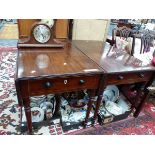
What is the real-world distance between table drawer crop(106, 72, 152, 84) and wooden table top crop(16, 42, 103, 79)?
0.45ft

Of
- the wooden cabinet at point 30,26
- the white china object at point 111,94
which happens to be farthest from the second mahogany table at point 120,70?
the wooden cabinet at point 30,26

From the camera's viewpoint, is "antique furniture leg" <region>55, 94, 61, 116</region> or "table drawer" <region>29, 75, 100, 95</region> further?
"antique furniture leg" <region>55, 94, 61, 116</region>

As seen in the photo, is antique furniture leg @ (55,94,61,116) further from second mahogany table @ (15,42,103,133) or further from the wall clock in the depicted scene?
the wall clock

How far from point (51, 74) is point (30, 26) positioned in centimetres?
118

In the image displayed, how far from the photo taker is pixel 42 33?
4.52 feet

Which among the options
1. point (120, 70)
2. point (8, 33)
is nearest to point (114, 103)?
point (120, 70)

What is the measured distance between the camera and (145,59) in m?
1.50

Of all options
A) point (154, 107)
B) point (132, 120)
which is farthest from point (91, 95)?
point (154, 107)

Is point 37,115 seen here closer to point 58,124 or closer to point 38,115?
point 38,115

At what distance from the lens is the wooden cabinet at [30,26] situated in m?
1.88

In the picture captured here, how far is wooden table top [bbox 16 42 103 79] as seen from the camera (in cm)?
102

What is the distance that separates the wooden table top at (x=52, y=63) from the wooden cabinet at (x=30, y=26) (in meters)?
0.67

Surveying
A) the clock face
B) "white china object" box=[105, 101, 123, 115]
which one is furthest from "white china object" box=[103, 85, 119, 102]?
the clock face

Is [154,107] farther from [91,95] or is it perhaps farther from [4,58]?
[4,58]
